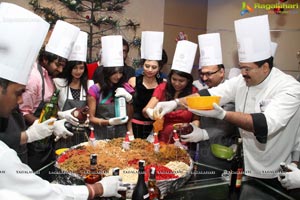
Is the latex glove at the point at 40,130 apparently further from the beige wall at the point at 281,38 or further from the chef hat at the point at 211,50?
the beige wall at the point at 281,38

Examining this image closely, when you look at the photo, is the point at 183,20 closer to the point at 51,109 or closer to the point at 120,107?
the point at 120,107

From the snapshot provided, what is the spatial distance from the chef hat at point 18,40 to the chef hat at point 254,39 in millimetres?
1071

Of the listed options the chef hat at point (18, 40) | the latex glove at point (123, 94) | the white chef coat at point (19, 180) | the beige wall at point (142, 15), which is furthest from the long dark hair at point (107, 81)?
the beige wall at point (142, 15)

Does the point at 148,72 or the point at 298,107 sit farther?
the point at 148,72

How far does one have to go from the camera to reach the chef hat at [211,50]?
6.66ft

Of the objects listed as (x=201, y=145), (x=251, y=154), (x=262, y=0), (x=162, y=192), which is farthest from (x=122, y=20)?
(x=162, y=192)

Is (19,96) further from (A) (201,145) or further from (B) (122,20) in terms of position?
(B) (122,20)

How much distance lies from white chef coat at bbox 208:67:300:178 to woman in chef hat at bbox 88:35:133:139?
2.87 feet

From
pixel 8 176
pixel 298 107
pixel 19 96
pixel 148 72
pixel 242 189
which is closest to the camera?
pixel 8 176

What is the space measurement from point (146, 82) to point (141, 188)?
3.85 ft

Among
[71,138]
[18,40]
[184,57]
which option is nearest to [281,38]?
[184,57]

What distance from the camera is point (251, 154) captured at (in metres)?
1.60

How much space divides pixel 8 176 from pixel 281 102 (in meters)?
1.28

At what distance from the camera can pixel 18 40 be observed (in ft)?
3.27
